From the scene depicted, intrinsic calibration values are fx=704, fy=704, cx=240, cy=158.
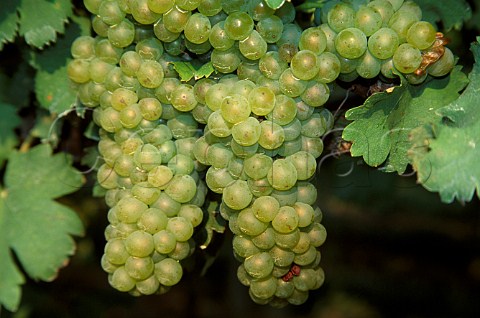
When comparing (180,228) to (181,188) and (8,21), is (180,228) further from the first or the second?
(8,21)

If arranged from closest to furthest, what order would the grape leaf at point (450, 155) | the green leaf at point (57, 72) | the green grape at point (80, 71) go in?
the grape leaf at point (450, 155) → the green grape at point (80, 71) → the green leaf at point (57, 72)

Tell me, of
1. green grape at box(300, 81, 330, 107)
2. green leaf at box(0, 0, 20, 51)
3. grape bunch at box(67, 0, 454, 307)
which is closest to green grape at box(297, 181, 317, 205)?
grape bunch at box(67, 0, 454, 307)

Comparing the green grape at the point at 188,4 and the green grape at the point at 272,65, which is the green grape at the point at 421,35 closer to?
the green grape at the point at 272,65

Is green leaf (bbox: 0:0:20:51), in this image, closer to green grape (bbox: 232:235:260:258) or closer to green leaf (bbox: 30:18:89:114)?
green leaf (bbox: 30:18:89:114)

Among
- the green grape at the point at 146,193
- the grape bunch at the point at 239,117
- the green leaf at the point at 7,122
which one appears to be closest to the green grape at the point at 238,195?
the grape bunch at the point at 239,117

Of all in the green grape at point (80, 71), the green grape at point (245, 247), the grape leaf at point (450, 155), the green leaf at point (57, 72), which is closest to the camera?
the grape leaf at point (450, 155)

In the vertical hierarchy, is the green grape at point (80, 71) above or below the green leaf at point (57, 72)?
above
